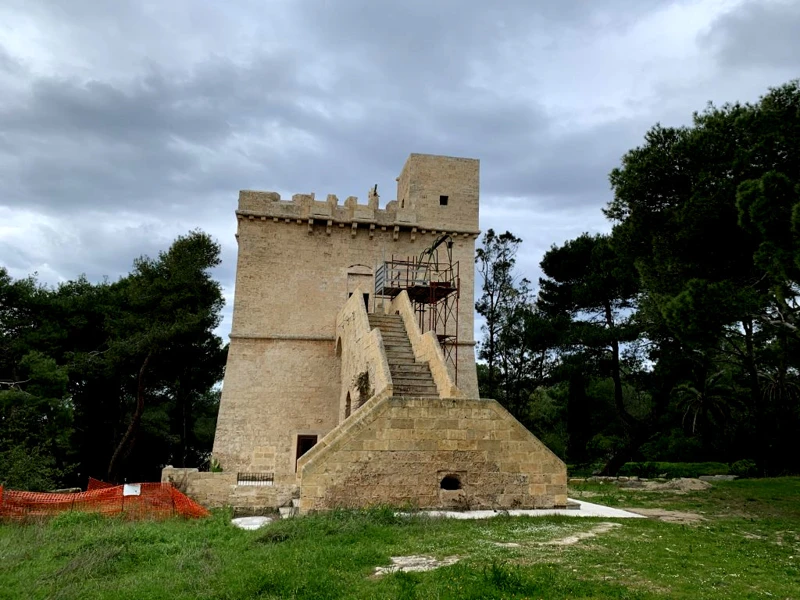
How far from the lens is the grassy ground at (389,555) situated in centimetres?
499

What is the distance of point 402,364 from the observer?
11.9 m

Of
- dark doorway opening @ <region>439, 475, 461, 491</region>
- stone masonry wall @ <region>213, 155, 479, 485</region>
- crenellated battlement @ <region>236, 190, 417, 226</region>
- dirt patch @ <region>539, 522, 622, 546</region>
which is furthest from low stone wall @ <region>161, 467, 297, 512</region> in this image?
crenellated battlement @ <region>236, 190, 417, 226</region>

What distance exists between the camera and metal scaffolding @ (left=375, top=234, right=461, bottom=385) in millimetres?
16355

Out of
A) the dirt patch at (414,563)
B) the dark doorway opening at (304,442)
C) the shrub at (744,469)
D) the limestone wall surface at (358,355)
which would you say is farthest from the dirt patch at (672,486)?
the dirt patch at (414,563)

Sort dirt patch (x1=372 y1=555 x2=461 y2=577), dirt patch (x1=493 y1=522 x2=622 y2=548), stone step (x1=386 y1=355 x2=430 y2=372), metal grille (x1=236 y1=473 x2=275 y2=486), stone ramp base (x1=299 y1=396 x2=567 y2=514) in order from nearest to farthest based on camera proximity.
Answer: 1. dirt patch (x1=372 y1=555 x2=461 y2=577)
2. dirt patch (x1=493 y1=522 x2=622 y2=548)
3. stone ramp base (x1=299 y1=396 x2=567 y2=514)
4. stone step (x1=386 y1=355 x2=430 y2=372)
5. metal grille (x1=236 y1=473 x2=275 y2=486)

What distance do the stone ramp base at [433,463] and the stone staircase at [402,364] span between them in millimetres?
1063

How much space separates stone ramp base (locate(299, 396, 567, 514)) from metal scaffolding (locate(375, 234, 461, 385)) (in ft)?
19.9

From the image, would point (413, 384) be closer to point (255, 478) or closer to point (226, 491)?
point (226, 491)

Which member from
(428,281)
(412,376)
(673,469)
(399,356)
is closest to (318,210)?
(428,281)

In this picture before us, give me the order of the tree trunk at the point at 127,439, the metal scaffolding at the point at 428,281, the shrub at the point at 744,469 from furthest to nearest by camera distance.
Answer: the tree trunk at the point at 127,439
the shrub at the point at 744,469
the metal scaffolding at the point at 428,281

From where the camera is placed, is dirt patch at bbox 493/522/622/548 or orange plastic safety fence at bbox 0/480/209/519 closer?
dirt patch at bbox 493/522/622/548

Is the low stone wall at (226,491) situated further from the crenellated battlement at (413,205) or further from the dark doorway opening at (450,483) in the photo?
the crenellated battlement at (413,205)

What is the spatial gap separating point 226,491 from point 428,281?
7815mm

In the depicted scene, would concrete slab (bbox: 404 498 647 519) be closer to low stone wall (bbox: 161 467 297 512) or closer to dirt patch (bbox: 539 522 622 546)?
dirt patch (bbox: 539 522 622 546)
